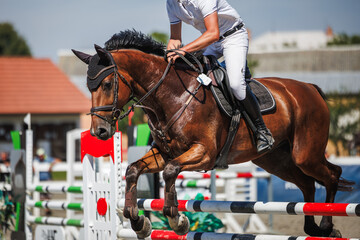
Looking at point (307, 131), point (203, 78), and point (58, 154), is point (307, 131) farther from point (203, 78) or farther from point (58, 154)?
point (58, 154)

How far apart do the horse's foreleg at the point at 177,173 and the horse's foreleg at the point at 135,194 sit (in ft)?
0.90

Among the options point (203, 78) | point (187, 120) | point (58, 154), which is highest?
point (203, 78)

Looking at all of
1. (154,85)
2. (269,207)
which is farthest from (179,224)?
(154,85)

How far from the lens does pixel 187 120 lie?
4539 mm

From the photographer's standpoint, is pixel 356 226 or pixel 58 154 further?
pixel 58 154

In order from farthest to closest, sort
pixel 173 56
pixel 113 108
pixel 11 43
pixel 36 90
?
1. pixel 11 43
2. pixel 36 90
3. pixel 173 56
4. pixel 113 108

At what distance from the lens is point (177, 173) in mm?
4262

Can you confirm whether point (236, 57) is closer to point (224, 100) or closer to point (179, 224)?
point (224, 100)

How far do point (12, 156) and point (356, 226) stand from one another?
14.2 ft

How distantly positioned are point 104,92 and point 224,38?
1.22 metres

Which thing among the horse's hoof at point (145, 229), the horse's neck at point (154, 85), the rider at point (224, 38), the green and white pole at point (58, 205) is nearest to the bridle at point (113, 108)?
the horse's neck at point (154, 85)

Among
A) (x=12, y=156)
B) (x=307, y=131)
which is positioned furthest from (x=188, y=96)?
(x=12, y=156)

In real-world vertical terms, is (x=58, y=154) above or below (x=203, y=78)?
below

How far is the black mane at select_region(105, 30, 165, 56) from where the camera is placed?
4699 millimetres
